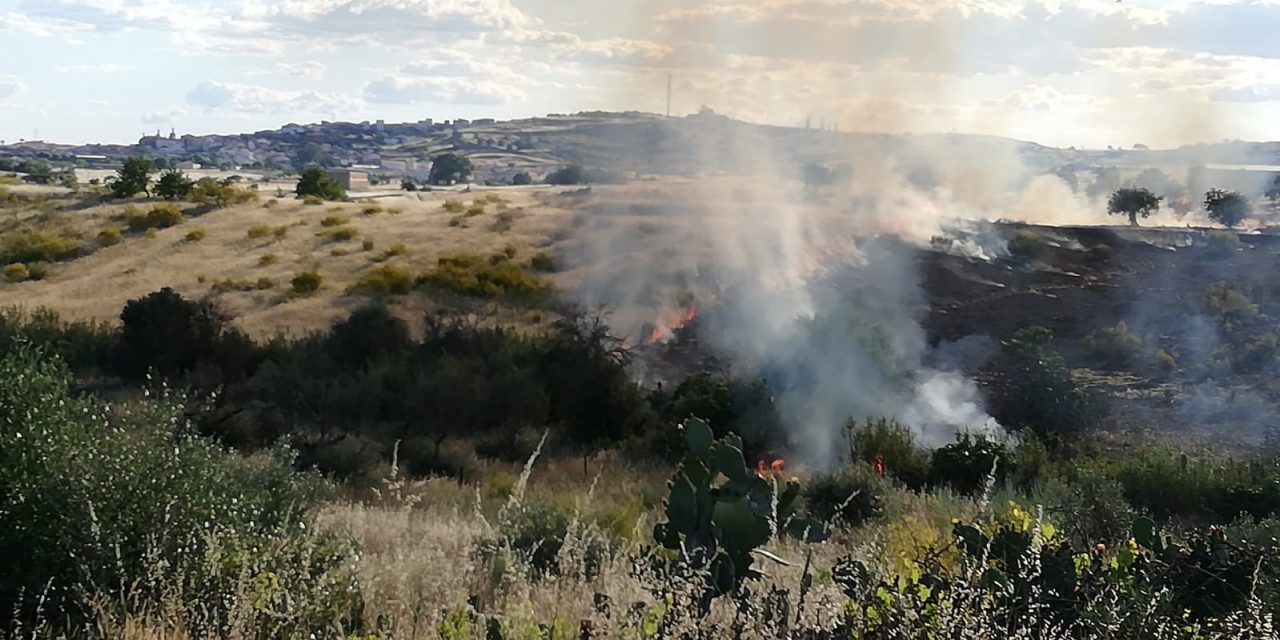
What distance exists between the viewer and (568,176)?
55781 millimetres

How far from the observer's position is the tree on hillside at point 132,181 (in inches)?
2464

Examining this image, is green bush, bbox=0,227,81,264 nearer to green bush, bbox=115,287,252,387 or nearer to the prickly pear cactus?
green bush, bbox=115,287,252,387

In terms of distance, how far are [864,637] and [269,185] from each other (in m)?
82.2

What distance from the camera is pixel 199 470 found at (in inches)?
292

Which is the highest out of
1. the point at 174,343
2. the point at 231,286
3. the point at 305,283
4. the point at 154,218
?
the point at 174,343

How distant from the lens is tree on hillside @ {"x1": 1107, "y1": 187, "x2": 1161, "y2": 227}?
5616cm

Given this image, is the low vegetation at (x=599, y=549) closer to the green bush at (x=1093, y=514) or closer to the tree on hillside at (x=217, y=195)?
the green bush at (x=1093, y=514)

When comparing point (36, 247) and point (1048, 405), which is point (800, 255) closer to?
point (1048, 405)

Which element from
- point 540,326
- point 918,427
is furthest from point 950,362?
point 540,326

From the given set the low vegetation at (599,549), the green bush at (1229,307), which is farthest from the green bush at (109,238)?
the low vegetation at (599,549)

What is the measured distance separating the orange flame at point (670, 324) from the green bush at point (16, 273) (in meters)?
26.4

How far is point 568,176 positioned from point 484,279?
11.1 metres

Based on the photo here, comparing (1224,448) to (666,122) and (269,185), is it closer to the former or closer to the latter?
(666,122)

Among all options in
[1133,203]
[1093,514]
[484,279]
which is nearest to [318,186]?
[484,279]
